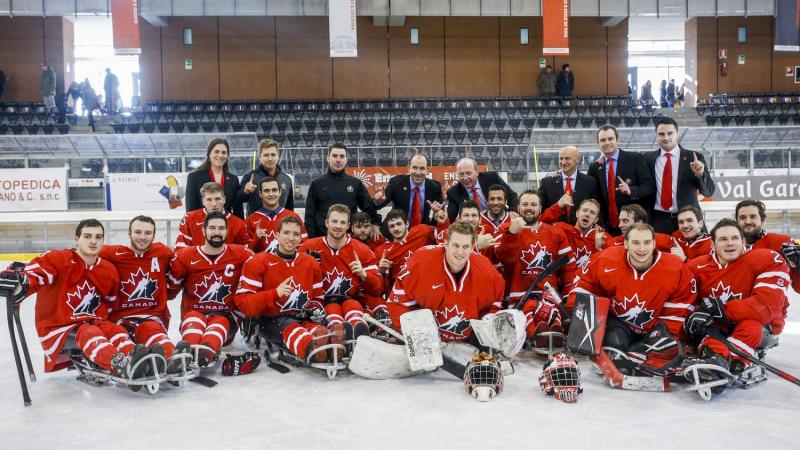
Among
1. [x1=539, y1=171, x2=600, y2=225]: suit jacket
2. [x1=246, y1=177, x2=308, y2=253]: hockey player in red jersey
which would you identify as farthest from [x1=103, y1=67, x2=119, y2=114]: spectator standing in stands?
[x1=539, y1=171, x2=600, y2=225]: suit jacket

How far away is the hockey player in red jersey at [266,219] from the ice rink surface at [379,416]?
137 centimetres

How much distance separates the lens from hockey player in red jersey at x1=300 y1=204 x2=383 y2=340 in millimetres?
4629

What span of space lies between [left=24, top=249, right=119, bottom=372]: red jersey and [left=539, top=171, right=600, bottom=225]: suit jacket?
3437 mm

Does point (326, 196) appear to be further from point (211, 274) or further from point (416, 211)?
point (211, 274)

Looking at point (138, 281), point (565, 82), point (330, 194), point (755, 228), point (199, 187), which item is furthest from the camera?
point (565, 82)

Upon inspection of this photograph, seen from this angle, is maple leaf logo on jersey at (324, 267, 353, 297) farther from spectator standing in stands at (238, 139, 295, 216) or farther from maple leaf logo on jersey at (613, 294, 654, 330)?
maple leaf logo on jersey at (613, 294, 654, 330)

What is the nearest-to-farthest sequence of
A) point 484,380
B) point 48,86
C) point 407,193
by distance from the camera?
point 484,380 → point 407,193 → point 48,86

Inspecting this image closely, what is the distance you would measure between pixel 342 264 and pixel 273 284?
60 cm

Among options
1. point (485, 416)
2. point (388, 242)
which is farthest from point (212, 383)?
→ point (388, 242)

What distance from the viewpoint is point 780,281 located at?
379 cm

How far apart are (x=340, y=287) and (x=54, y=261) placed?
1.83 metres

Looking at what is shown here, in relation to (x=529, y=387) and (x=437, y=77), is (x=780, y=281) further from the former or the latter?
(x=437, y=77)

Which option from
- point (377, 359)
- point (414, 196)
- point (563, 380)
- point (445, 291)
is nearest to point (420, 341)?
point (377, 359)

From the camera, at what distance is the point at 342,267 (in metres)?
4.72
